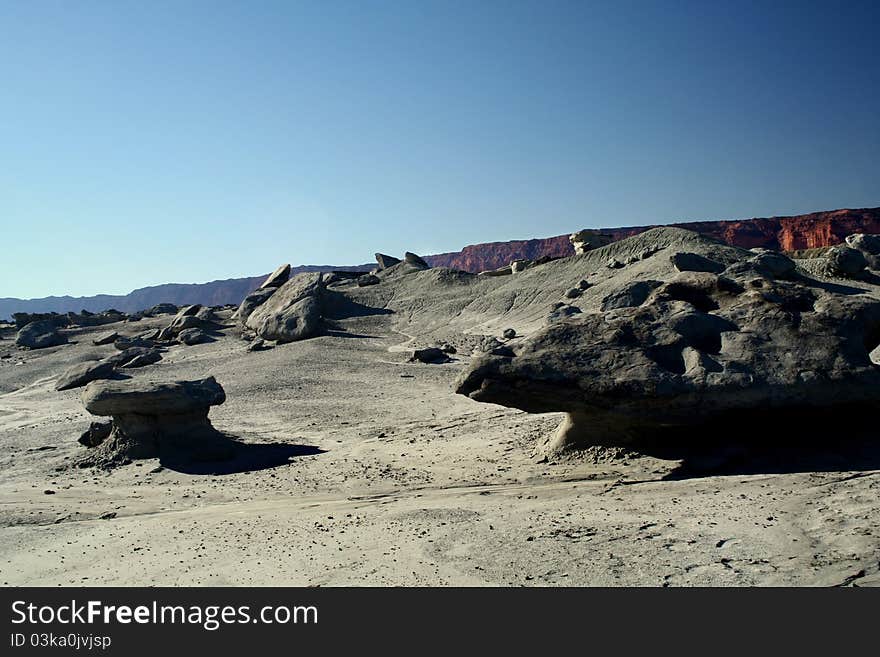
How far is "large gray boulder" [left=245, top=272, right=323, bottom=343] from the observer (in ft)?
63.0

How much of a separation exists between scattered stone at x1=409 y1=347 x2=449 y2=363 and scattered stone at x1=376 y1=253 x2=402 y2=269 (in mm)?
14718

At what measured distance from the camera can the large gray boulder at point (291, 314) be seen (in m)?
19.2

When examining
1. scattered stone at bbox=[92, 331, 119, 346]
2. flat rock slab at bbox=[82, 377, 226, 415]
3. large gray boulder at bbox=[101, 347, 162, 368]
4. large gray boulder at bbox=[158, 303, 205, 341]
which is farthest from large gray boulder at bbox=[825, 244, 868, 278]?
scattered stone at bbox=[92, 331, 119, 346]

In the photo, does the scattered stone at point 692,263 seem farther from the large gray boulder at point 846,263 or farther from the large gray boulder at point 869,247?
the large gray boulder at point 869,247

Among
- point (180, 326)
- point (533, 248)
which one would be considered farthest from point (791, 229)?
point (180, 326)

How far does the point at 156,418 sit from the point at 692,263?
13.6 m

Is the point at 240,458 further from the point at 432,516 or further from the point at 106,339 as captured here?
the point at 106,339

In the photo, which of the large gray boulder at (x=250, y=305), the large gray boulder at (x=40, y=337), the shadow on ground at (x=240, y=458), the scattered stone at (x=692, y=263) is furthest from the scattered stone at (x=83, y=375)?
the scattered stone at (x=692, y=263)

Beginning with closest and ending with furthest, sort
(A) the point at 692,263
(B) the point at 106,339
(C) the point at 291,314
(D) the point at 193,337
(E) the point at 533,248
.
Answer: (A) the point at 692,263, (C) the point at 291,314, (D) the point at 193,337, (B) the point at 106,339, (E) the point at 533,248

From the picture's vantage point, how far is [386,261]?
30.4 meters

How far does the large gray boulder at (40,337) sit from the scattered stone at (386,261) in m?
12.2
